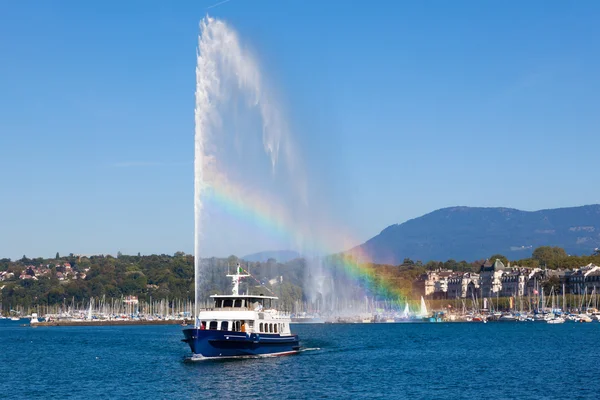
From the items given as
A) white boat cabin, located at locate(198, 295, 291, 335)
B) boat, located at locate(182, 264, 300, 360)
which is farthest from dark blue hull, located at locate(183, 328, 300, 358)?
white boat cabin, located at locate(198, 295, 291, 335)

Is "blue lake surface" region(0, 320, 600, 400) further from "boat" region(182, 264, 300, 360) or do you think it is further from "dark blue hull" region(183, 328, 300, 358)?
"boat" region(182, 264, 300, 360)

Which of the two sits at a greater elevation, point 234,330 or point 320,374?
point 234,330

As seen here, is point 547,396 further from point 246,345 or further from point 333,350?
point 333,350

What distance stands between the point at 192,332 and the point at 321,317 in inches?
5108

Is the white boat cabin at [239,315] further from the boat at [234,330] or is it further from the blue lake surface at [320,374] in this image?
the blue lake surface at [320,374]

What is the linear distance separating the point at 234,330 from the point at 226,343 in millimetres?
1781

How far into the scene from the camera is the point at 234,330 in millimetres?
65500

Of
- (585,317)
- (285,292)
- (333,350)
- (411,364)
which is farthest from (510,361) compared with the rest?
(585,317)

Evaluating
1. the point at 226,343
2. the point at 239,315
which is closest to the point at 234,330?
the point at 239,315

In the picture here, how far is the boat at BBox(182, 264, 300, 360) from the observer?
63.7 meters

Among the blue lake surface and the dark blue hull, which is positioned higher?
the dark blue hull

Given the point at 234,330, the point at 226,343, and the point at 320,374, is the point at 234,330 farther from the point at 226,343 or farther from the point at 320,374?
the point at 320,374

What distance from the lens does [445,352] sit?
277ft

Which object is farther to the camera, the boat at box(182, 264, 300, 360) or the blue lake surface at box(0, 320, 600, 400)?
the boat at box(182, 264, 300, 360)
